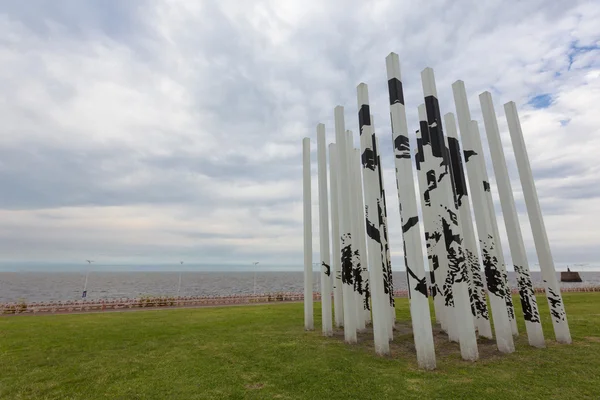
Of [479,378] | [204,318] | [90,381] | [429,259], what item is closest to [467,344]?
[479,378]

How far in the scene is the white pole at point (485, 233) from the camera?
12.8m

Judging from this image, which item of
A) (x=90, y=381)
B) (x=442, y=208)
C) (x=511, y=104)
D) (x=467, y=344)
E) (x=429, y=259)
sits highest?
(x=511, y=104)

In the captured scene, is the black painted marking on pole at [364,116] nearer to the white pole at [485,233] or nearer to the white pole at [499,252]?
the white pole at [485,233]

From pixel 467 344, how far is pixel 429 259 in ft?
23.3

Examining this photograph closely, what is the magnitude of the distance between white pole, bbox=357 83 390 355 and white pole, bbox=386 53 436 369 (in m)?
1.39

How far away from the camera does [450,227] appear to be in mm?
12781

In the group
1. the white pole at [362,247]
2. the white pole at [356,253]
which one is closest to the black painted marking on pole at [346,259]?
the white pole at [356,253]

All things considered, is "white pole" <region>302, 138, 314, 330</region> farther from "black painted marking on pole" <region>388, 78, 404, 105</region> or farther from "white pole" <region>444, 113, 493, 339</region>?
"white pole" <region>444, 113, 493, 339</region>

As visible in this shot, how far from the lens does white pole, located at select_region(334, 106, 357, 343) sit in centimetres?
1485

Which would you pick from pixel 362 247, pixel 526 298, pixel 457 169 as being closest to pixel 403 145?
pixel 457 169

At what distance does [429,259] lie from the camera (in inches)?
722

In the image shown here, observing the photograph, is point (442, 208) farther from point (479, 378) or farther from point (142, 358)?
point (142, 358)

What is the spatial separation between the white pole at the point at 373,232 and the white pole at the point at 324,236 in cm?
362

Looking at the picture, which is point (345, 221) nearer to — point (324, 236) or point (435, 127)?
point (324, 236)
